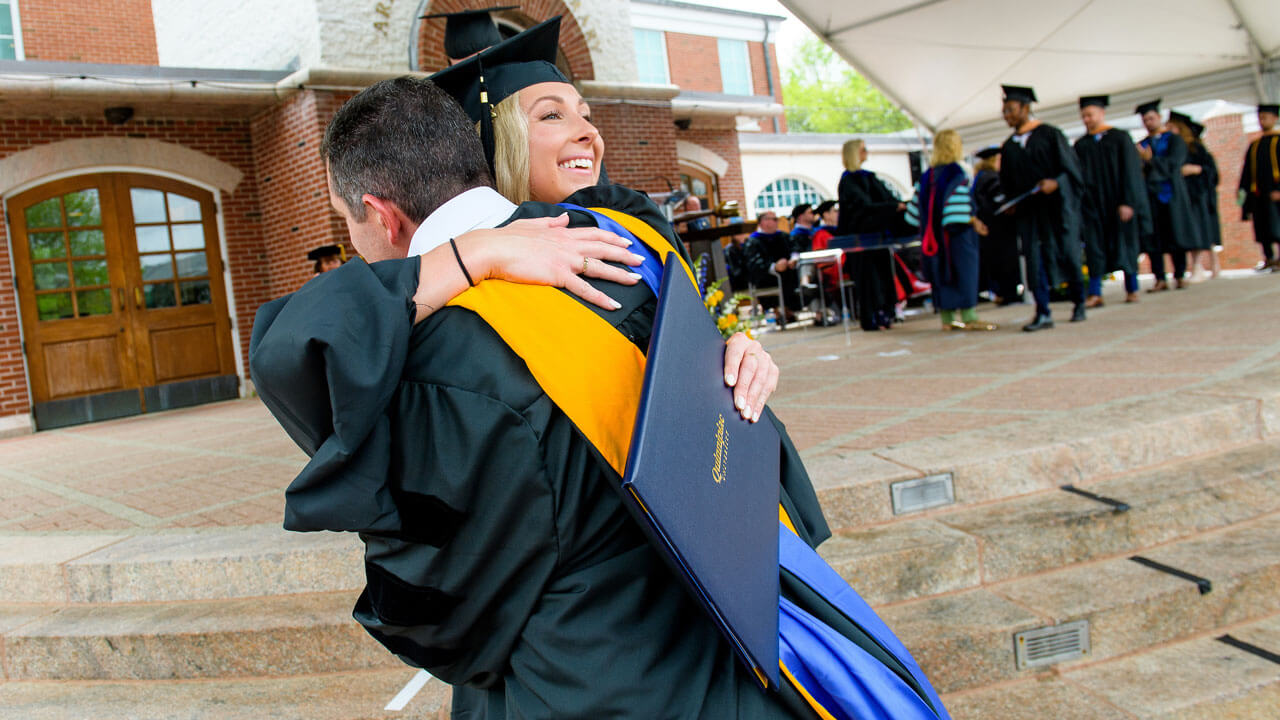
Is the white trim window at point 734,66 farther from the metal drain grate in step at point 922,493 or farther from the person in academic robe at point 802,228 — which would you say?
the metal drain grate in step at point 922,493

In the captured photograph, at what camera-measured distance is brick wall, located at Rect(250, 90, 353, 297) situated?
10172 millimetres

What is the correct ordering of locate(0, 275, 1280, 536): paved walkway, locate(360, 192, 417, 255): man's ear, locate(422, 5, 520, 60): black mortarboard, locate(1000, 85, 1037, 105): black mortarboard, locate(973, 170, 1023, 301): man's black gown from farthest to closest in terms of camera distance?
1. locate(973, 170, 1023, 301): man's black gown
2. locate(1000, 85, 1037, 105): black mortarboard
3. locate(0, 275, 1280, 536): paved walkway
4. locate(422, 5, 520, 60): black mortarboard
5. locate(360, 192, 417, 255): man's ear

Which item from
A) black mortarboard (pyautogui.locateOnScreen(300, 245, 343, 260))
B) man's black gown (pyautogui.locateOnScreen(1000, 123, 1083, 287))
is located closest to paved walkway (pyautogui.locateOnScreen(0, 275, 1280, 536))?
man's black gown (pyautogui.locateOnScreen(1000, 123, 1083, 287))

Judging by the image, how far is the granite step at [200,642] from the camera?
2.94 m

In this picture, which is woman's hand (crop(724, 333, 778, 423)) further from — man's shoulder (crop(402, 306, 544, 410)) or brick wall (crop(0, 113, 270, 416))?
brick wall (crop(0, 113, 270, 416))

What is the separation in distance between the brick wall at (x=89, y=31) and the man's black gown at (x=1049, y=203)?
Result: 46.2 feet

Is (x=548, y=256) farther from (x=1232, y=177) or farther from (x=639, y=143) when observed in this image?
(x=1232, y=177)

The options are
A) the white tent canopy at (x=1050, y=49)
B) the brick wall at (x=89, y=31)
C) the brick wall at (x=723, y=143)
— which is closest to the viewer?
Answer: the white tent canopy at (x=1050, y=49)

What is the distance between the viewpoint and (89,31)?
1509 cm

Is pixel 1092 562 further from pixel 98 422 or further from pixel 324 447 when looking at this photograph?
pixel 98 422

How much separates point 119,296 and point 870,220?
9123 mm

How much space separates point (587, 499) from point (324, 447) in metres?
0.31

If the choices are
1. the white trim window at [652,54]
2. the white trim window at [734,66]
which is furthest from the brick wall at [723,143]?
the white trim window at [734,66]

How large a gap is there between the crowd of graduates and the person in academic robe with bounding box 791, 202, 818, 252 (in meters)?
0.02
